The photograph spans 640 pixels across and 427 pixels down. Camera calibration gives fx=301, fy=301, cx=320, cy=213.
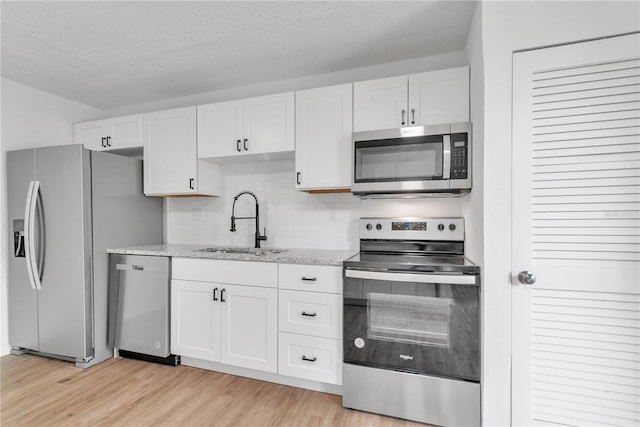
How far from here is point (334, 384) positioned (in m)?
1.97

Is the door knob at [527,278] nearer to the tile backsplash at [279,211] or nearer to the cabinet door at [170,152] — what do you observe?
the tile backsplash at [279,211]

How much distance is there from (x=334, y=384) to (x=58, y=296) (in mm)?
2303

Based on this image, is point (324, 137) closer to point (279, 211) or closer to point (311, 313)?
point (279, 211)

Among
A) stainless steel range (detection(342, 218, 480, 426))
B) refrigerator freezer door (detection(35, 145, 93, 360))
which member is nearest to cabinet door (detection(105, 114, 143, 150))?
refrigerator freezer door (detection(35, 145, 93, 360))

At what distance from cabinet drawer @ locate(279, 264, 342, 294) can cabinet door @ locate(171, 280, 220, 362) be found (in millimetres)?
589

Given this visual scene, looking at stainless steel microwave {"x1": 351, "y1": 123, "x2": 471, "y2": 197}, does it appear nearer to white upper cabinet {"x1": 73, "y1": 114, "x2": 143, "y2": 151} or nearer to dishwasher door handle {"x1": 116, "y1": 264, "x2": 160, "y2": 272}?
dishwasher door handle {"x1": 116, "y1": 264, "x2": 160, "y2": 272}

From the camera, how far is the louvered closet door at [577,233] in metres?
1.39

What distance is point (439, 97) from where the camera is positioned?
201 cm

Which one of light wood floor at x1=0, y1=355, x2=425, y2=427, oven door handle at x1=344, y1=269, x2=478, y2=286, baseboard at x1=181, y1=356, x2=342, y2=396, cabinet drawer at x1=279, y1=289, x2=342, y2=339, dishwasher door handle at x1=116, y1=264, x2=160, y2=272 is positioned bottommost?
light wood floor at x1=0, y1=355, x2=425, y2=427

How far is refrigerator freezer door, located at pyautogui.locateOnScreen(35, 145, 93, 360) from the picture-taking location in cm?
236

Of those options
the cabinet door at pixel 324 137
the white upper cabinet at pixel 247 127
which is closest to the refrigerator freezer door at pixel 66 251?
the white upper cabinet at pixel 247 127

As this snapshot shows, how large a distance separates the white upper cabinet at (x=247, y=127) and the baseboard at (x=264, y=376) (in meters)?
1.67

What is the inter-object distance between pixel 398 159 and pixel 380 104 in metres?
0.45

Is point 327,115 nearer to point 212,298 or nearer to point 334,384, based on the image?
point 212,298
